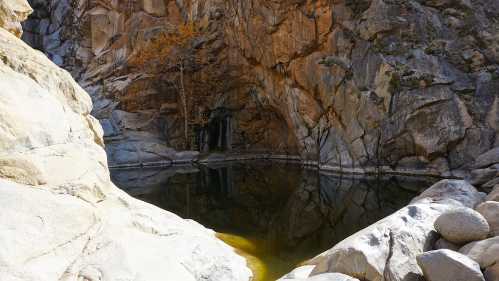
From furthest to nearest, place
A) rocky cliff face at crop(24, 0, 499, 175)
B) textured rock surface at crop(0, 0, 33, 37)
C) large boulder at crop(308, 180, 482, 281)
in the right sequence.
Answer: rocky cliff face at crop(24, 0, 499, 175) → textured rock surface at crop(0, 0, 33, 37) → large boulder at crop(308, 180, 482, 281)

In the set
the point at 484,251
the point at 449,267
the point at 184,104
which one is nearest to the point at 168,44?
the point at 184,104

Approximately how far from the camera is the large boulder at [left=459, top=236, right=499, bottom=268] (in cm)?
598

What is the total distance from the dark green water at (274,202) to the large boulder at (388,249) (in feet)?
6.58

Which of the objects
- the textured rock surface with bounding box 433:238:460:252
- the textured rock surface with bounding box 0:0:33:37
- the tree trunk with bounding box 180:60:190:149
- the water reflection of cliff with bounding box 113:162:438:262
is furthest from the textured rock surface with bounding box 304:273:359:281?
the tree trunk with bounding box 180:60:190:149

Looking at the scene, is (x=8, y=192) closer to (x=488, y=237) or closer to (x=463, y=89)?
(x=488, y=237)

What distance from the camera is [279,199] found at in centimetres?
1794

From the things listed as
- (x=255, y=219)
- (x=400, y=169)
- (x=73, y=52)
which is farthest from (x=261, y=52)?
(x=73, y=52)

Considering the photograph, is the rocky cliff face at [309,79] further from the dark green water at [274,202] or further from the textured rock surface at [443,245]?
the textured rock surface at [443,245]

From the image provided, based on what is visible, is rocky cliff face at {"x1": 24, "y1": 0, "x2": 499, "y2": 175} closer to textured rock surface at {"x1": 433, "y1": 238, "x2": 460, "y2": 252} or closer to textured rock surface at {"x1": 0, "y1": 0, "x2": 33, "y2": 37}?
textured rock surface at {"x1": 433, "y1": 238, "x2": 460, "y2": 252}

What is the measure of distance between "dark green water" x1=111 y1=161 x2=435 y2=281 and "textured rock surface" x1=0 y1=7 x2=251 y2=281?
2.24 m

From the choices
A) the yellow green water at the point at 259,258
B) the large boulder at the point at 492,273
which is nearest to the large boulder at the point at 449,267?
the large boulder at the point at 492,273

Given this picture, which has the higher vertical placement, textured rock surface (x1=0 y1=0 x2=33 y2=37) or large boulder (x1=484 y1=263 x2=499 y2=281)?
textured rock surface (x1=0 y1=0 x2=33 y2=37)

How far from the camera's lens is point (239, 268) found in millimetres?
8203

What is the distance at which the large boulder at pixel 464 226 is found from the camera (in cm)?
696
